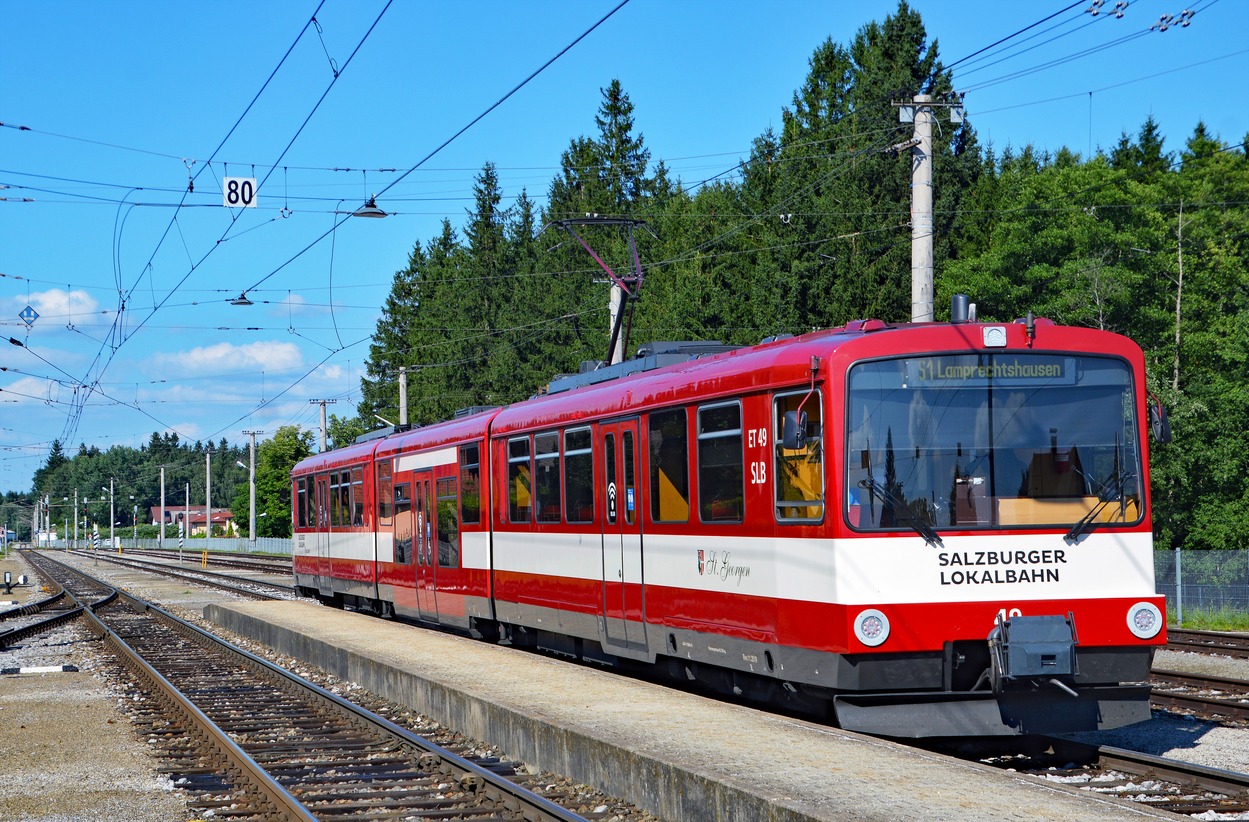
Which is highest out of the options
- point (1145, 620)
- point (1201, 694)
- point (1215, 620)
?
point (1145, 620)

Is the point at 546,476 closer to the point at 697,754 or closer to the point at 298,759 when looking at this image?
the point at 298,759

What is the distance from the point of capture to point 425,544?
74.5ft

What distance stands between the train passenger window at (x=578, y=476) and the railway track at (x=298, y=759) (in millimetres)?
3074

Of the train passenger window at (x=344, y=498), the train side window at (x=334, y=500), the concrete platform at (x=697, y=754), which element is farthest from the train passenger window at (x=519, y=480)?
the train side window at (x=334, y=500)

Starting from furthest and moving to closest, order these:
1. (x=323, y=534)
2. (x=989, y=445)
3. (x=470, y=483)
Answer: (x=323, y=534)
(x=470, y=483)
(x=989, y=445)

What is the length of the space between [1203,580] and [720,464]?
17.1 m

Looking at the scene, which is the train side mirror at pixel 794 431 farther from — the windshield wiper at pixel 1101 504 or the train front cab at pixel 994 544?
the windshield wiper at pixel 1101 504

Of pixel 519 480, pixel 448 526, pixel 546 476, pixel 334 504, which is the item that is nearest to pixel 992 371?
pixel 546 476

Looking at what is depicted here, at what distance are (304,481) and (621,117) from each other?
5015cm

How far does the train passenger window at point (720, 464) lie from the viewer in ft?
39.9

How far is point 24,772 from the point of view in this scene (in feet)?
38.6

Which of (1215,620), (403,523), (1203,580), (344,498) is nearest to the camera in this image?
(403,523)

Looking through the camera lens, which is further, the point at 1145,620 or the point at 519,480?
the point at 519,480

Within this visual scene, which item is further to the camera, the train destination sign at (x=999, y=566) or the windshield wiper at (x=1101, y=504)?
the windshield wiper at (x=1101, y=504)
